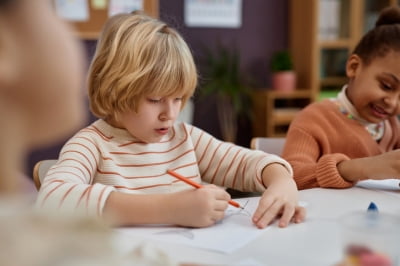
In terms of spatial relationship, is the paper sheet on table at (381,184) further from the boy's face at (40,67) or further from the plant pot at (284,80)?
the plant pot at (284,80)

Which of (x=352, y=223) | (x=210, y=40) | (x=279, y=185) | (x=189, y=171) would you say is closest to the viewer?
(x=352, y=223)

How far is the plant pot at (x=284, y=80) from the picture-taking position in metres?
3.55

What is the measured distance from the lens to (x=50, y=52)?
369mm

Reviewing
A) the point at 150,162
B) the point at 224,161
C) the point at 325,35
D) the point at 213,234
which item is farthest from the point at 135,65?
the point at 325,35

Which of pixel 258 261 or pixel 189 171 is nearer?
pixel 258 261

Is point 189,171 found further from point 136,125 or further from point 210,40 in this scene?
point 210,40

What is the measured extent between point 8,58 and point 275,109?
3.43m

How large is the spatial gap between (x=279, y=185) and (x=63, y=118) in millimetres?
660

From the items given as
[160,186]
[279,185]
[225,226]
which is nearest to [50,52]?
[225,226]

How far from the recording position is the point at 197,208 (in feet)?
2.76

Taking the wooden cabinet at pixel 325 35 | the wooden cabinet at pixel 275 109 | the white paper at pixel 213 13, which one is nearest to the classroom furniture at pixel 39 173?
the wooden cabinet at pixel 275 109

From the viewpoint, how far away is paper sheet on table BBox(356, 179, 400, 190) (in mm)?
1199

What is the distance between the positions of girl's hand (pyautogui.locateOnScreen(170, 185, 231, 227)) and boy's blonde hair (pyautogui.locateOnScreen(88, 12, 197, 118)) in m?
0.31

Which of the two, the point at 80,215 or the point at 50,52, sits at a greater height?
the point at 50,52
